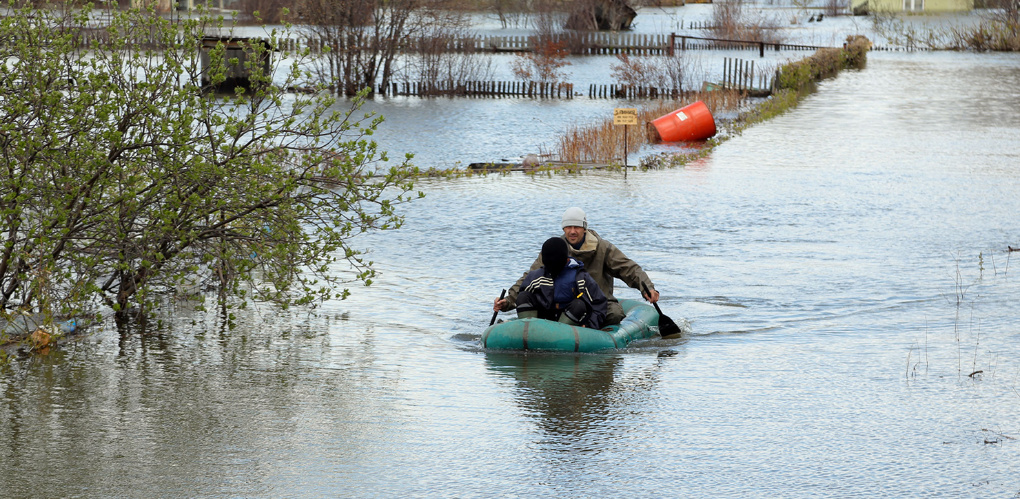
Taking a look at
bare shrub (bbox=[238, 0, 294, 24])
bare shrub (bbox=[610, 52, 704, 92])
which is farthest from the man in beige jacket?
bare shrub (bbox=[238, 0, 294, 24])

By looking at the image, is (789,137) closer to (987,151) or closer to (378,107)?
(987,151)

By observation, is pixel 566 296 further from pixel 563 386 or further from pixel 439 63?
pixel 439 63

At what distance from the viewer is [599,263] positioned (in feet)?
37.8

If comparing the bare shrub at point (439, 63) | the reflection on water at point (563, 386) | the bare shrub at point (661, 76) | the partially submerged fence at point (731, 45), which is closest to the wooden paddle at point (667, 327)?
the reflection on water at point (563, 386)

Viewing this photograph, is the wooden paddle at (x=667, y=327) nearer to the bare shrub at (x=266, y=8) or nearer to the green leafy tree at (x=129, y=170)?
the green leafy tree at (x=129, y=170)

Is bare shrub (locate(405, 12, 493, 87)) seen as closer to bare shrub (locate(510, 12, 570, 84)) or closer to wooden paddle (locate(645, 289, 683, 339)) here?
bare shrub (locate(510, 12, 570, 84))

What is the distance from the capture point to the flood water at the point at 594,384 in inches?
288

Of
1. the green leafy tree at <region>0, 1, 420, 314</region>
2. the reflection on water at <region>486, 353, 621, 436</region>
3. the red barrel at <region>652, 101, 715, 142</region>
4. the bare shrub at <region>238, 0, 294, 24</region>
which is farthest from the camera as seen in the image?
the bare shrub at <region>238, 0, 294, 24</region>

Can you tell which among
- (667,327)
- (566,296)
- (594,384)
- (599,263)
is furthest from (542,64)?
(594,384)

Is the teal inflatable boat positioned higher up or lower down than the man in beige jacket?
lower down

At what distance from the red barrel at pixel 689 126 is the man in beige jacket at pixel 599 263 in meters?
18.3

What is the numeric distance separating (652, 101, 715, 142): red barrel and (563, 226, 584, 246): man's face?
18659mm

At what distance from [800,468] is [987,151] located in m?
20.3

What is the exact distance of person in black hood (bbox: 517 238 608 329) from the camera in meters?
11.0
